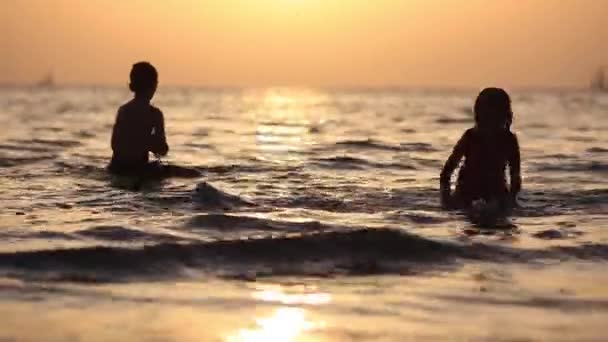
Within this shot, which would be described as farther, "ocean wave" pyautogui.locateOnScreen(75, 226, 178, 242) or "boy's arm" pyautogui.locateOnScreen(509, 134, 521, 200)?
"boy's arm" pyautogui.locateOnScreen(509, 134, 521, 200)

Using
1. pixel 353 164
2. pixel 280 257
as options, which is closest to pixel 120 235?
pixel 280 257

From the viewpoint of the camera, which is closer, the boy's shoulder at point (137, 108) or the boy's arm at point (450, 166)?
the boy's arm at point (450, 166)

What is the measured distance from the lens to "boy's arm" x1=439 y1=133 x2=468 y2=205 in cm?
850

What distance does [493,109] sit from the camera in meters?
8.27

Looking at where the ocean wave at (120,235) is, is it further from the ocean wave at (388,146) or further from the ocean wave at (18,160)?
the ocean wave at (388,146)

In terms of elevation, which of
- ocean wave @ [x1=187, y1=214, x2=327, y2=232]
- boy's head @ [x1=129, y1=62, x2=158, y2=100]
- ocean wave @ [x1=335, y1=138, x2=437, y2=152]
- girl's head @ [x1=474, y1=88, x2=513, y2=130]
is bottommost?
ocean wave @ [x1=335, y1=138, x2=437, y2=152]

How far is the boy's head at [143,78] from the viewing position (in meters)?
10.1

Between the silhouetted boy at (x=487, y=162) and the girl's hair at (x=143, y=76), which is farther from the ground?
the girl's hair at (x=143, y=76)

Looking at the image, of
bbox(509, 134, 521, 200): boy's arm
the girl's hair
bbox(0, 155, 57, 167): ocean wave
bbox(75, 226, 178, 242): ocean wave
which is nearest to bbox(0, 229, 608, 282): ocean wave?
bbox(75, 226, 178, 242): ocean wave

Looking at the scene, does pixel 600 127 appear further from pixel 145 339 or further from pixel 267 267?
pixel 145 339

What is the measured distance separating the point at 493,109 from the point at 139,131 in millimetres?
4150

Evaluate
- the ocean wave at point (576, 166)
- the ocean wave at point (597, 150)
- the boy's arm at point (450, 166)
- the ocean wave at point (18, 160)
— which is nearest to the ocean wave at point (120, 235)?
the boy's arm at point (450, 166)

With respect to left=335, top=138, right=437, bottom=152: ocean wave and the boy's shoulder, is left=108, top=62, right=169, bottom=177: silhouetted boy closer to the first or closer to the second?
the boy's shoulder

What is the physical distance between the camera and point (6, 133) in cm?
1981
